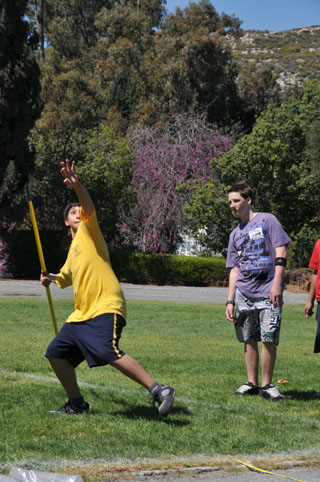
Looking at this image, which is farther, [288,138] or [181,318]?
[288,138]

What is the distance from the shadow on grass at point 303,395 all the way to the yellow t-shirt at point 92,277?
2145 mm

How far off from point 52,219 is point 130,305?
16319 millimetres

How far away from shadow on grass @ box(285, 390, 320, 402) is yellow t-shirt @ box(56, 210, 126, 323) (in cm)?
214

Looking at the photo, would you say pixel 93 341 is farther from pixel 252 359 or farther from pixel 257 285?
pixel 252 359

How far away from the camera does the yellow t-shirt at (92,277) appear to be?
5332 mm

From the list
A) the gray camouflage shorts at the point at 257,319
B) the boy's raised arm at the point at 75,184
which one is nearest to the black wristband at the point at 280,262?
the gray camouflage shorts at the point at 257,319

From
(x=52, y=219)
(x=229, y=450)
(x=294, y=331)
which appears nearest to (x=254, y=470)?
(x=229, y=450)

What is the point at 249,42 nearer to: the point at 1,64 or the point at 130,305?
the point at 1,64

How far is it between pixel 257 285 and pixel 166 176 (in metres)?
29.5

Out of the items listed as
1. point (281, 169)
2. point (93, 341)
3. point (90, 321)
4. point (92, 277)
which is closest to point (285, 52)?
point (281, 169)

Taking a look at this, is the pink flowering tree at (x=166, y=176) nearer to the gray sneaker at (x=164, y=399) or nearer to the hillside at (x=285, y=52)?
the gray sneaker at (x=164, y=399)

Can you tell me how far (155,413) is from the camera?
5.54m

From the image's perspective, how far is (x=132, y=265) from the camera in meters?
31.9

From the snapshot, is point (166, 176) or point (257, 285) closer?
point (257, 285)
